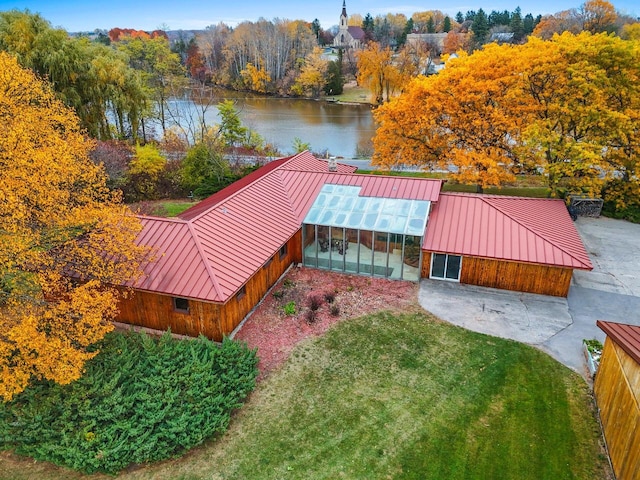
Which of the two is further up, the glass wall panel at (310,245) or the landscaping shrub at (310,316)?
the glass wall panel at (310,245)

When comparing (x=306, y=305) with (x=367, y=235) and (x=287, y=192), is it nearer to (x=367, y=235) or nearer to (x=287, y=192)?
(x=367, y=235)

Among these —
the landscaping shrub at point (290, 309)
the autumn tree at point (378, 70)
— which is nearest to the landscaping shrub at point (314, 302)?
the landscaping shrub at point (290, 309)

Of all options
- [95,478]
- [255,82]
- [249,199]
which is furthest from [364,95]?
[95,478]

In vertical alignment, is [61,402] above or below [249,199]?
below

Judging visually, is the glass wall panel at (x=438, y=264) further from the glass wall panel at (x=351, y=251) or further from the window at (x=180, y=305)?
the window at (x=180, y=305)

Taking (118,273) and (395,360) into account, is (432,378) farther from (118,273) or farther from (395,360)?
(118,273)

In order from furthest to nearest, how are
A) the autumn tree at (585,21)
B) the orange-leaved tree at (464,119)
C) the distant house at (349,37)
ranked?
1. the distant house at (349,37)
2. the autumn tree at (585,21)
3. the orange-leaved tree at (464,119)
